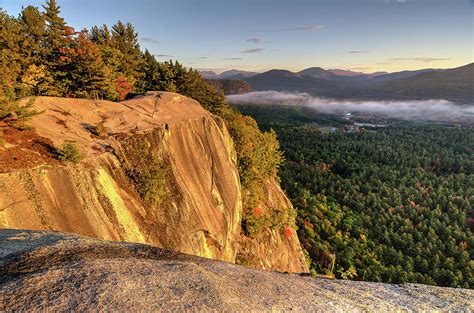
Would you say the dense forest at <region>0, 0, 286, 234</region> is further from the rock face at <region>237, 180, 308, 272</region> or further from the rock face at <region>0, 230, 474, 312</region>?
the rock face at <region>0, 230, 474, 312</region>

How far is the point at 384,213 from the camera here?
81.4 meters

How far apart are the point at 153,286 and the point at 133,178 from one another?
40.3 feet

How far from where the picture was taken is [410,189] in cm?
9838

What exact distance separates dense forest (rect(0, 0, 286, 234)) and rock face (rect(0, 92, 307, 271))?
396 cm

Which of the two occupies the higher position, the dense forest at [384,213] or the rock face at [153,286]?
the rock face at [153,286]

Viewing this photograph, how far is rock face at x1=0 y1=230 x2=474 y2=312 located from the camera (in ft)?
24.3

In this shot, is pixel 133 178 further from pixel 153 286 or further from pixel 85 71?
pixel 85 71

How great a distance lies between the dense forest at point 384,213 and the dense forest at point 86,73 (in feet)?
74.2

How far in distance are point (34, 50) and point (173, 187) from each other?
2629 cm

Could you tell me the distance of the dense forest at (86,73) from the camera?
27875 mm

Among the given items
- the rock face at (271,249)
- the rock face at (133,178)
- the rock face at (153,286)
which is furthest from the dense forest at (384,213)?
the rock face at (153,286)

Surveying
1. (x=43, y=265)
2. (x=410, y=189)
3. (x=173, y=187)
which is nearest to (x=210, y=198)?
(x=173, y=187)

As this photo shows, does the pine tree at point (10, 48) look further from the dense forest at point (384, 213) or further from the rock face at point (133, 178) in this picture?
the dense forest at point (384, 213)

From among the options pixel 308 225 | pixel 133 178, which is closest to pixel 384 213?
pixel 308 225
